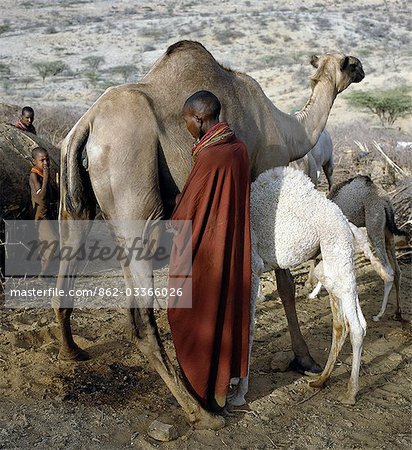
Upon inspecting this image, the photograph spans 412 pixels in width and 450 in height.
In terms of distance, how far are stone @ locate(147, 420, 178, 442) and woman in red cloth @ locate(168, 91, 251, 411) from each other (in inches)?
11.1

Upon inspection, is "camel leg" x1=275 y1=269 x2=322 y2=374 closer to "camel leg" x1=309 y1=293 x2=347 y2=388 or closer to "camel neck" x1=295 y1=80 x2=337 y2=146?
"camel leg" x1=309 y1=293 x2=347 y2=388

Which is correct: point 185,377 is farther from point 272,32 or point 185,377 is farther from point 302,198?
point 272,32

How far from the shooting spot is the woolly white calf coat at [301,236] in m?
4.13

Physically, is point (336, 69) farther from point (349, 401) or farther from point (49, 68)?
point (49, 68)

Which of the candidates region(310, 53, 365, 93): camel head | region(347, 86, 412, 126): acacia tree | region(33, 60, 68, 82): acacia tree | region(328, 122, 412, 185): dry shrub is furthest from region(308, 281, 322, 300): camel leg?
region(33, 60, 68, 82): acacia tree

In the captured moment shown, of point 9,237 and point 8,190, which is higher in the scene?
point 8,190

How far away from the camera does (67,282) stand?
4680mm

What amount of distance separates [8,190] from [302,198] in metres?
4.03

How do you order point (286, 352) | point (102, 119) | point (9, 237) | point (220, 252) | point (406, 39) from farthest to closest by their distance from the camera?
point (406, 39) < point (9, 237) < point (286, 352) < point (102, 119) < point (220, 252)

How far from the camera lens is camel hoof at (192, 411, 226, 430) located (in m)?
3.80

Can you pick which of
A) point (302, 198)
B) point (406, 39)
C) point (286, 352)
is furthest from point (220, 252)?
point (406, 39)

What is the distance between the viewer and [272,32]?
4234cm

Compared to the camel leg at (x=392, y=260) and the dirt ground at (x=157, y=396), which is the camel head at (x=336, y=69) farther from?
the dirt ground at (x=157, y=396)

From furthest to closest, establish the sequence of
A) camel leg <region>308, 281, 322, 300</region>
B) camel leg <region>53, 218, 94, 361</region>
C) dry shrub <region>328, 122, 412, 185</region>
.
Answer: dry shrub <region>328, 122, 412, 185</region>
camel leg <region>308, 281, 322, 300</region>
camel leg <region>53, 218, 94, 361</region>
